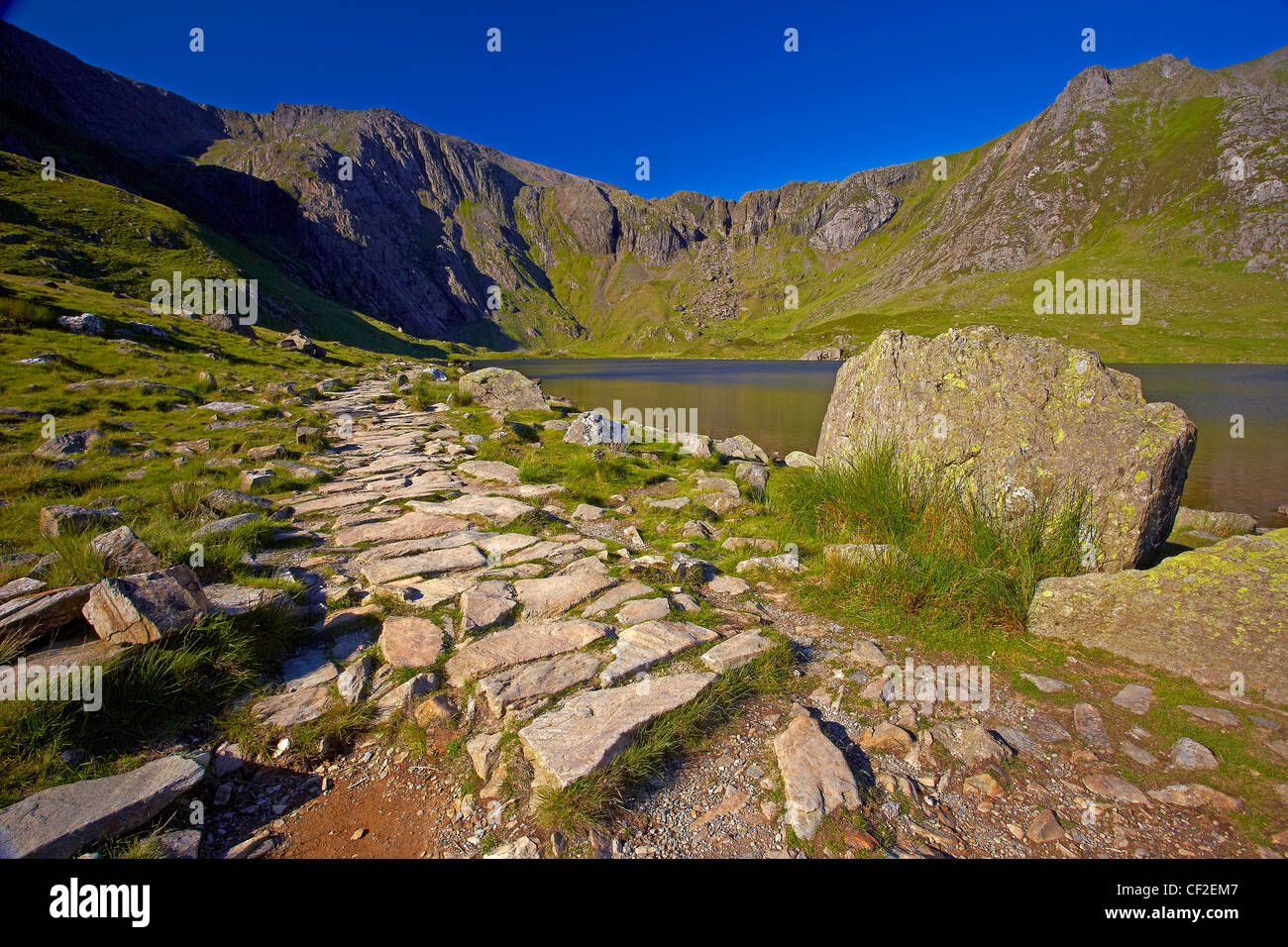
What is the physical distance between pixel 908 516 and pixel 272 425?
14691mm

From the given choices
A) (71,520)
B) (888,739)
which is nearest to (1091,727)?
(888,739)

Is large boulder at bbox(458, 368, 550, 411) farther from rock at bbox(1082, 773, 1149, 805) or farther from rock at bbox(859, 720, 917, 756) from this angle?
rock at bbox(1082, 773, 1149, 805)

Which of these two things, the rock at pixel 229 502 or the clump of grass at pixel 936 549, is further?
the rock at pixel 229 502

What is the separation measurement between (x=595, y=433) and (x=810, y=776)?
1057 cm

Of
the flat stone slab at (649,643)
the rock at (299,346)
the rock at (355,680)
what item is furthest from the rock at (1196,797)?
the rock at (299,346)

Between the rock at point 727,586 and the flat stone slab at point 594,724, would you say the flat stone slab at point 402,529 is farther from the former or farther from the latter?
the flat stone slab at point 594,724

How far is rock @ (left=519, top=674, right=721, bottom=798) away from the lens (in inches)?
121

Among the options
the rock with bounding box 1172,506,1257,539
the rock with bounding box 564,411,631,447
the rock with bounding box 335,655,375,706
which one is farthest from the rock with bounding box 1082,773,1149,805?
the rock with bounding box 1172,506,1257,539

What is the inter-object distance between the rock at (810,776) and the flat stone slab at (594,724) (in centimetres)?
75

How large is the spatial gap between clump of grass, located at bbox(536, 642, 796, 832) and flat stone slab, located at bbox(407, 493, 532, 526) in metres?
4.64

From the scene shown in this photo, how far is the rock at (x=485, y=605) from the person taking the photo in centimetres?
472
